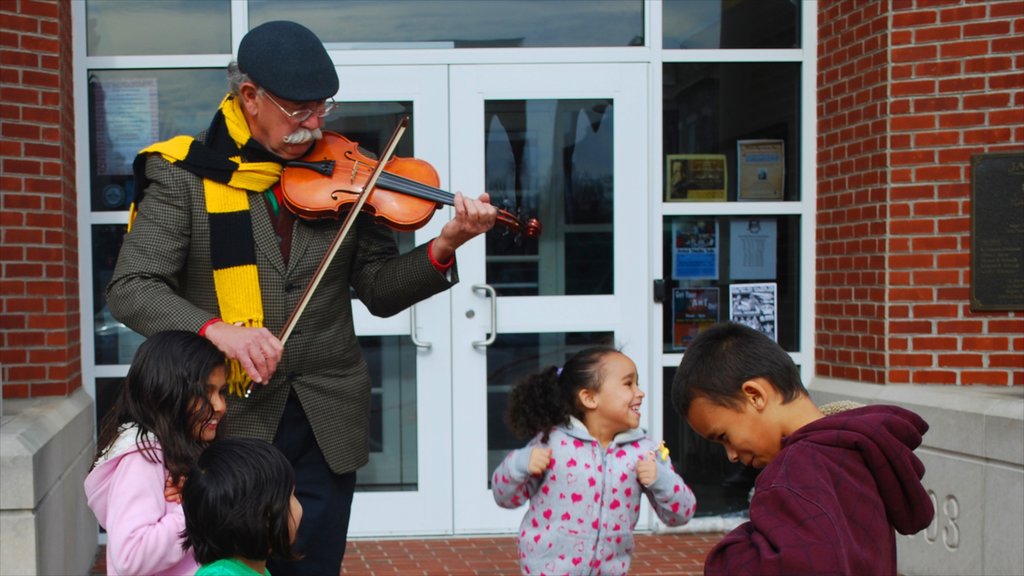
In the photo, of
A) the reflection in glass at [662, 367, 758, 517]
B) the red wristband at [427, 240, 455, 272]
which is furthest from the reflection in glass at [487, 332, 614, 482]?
the red wristband at [427, 240, 455, 272]

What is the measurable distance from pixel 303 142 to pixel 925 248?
3238 millimetres

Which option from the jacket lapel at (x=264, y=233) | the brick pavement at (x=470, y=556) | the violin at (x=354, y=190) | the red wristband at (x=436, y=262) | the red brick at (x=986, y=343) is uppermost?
the violin at (x=354, y=190)

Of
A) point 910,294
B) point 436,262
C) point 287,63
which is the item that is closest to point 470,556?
point 910,294

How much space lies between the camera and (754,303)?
5.83 meters

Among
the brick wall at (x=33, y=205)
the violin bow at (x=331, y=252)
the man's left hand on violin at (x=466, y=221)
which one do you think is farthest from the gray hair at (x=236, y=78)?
the brick wall at (x=33, y=205)

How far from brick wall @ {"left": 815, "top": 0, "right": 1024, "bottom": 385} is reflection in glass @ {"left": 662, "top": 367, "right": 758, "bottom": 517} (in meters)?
0.97

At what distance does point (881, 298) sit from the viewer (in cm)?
512

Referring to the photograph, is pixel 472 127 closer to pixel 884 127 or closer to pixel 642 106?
pixel 642 106

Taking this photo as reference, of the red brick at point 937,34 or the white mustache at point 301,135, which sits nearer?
the white mustache at point 301,135

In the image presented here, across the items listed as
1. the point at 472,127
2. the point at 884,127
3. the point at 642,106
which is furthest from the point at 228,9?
the point at 884,127

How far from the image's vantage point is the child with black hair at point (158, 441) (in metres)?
2.50

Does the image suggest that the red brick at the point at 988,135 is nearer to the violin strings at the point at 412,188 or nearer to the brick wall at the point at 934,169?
the brick wall at the point at 934,169

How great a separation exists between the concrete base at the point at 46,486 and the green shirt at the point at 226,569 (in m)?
1.92

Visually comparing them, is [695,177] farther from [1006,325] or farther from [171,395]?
[171,395]
